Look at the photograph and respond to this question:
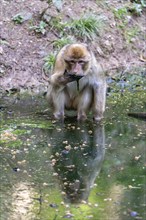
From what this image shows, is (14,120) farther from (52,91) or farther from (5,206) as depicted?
(5,206)

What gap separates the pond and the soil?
48.0 inches

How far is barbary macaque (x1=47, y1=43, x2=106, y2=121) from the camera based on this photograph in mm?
8922

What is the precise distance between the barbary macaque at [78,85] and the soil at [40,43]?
7.05 feet

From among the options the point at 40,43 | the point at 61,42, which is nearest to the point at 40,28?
the point at 40,43

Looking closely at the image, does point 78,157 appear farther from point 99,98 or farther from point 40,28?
point 40,28

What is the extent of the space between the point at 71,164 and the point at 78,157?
0.99 feet

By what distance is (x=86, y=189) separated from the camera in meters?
6.68

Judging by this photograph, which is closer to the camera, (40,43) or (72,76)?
(72,76)

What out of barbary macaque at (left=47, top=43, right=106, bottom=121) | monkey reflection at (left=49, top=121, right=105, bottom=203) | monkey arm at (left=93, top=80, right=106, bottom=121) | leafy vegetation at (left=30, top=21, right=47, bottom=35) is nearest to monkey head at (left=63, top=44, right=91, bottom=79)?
barbary macaque at (left=47, top=43, right=106, bottom=121)

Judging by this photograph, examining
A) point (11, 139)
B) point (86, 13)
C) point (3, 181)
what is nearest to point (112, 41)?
point (86, 13)

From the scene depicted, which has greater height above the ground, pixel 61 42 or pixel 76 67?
pixel 76 67

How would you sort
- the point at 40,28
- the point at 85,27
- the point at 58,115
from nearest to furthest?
the point at 58,115 → the point at 40,28 → the point at 85,27

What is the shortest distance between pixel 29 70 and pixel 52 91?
2.89 m

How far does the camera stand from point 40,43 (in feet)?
42.5
